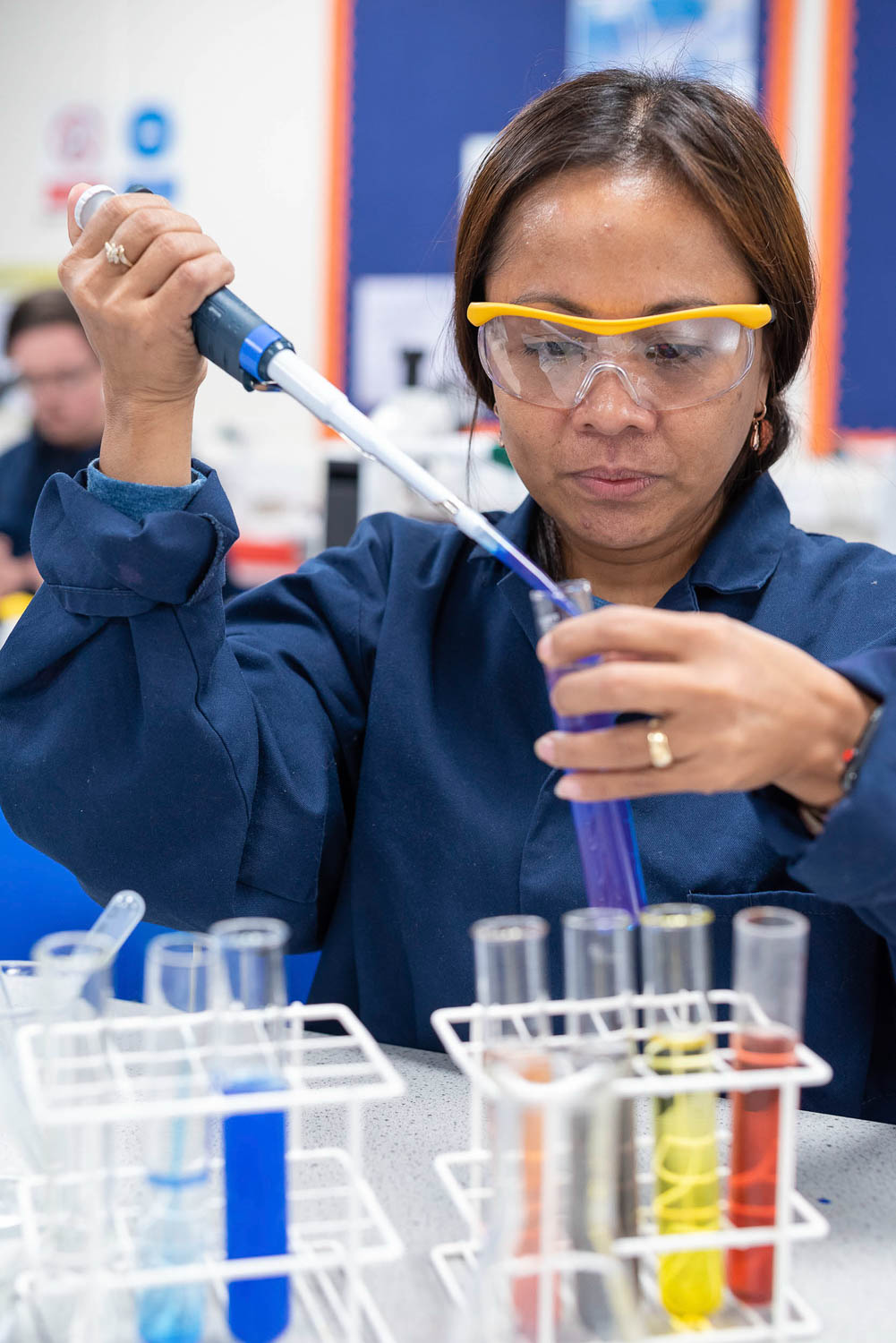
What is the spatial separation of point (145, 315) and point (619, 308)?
1.30 feet

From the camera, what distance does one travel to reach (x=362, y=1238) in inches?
33.9

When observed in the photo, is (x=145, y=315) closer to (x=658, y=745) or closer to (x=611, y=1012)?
(x=658, y=745)

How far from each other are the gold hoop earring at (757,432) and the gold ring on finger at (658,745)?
64cm

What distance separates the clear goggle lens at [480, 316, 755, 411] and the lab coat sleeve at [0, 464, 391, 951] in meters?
0.31

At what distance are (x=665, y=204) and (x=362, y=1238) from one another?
2.82 ft

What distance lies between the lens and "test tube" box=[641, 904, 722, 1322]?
2.44 ft

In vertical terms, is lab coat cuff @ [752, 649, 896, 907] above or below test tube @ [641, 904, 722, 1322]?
above

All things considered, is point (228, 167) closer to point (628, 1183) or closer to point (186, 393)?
point (186, 393)

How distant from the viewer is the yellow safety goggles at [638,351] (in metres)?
1.20

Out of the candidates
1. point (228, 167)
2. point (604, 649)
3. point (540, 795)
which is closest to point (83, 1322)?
point (604, 649)

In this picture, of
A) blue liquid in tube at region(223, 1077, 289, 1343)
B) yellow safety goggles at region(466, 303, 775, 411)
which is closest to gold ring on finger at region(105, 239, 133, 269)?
yellow safety goggles at region(466, 303, 775, 411)

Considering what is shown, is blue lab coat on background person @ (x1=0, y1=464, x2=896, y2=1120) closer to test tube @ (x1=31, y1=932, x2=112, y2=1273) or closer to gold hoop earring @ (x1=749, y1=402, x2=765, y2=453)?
gold hoop earring @ (x1=749, y1=402, x2=765, y2=453)

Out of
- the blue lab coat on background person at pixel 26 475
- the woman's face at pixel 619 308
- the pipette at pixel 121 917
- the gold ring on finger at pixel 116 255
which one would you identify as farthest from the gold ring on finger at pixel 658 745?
the blue lab coat on background person at pixel 26 475

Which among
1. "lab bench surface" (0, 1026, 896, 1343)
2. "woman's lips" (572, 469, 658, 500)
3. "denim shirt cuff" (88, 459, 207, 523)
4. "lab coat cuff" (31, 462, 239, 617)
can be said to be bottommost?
"lab bench surface" (0, 1026, 896, 1343)
